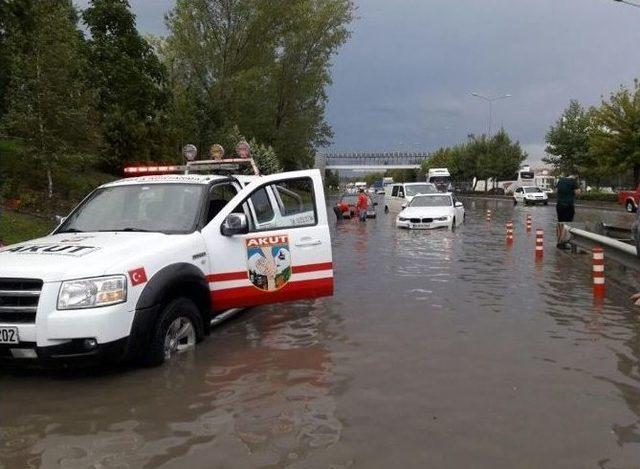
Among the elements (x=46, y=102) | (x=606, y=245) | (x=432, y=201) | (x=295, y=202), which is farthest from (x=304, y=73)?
(x=295, y=202)

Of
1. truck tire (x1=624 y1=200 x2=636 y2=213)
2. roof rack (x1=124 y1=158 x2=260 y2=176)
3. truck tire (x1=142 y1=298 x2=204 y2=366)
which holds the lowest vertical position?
truck tire (x1=624 y1=200 x2=636 y2=213)

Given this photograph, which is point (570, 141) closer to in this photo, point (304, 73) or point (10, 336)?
point (304, 73)

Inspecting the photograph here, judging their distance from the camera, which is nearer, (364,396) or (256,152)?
(364,396)

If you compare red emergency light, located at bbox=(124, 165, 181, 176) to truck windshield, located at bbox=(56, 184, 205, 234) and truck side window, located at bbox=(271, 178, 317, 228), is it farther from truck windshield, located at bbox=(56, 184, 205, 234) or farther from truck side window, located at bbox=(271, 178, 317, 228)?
truck side window, located at bbox=(271, 178, 317, 228)

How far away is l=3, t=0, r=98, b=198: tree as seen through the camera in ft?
58.0

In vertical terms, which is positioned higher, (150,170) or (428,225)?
(150,170)

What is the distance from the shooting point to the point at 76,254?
5.75 m

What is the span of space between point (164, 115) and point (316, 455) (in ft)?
90.3

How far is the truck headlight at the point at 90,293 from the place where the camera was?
5.43 metres

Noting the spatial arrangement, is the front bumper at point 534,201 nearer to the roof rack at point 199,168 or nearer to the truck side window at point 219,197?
the roof rack at point 199,168

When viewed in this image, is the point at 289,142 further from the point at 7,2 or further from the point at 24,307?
the point at 24,307

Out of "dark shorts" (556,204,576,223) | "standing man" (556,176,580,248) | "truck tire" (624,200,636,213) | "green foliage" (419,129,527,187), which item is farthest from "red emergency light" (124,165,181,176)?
"green foliage" (419,129,527,187)

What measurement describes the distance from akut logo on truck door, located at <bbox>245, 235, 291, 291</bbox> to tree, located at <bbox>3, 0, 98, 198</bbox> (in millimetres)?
12336

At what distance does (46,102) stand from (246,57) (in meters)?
25.2
